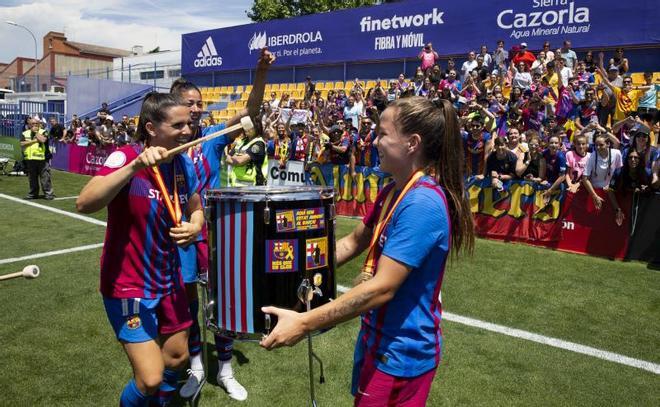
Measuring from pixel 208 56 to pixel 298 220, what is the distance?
27.8 m

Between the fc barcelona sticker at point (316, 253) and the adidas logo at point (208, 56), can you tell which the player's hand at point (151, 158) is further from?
the adidas logo at point (208, 56)

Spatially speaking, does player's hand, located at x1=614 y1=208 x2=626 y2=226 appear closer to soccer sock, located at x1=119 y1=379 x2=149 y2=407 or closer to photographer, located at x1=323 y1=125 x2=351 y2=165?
photographer, located at x1=323 y1=125 x2=351 y2=165

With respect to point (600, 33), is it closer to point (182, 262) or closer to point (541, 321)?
point (541, 321)

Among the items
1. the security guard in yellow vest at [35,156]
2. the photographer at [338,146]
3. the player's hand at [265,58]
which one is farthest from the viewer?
the security guard in yellow vest at [35,156]

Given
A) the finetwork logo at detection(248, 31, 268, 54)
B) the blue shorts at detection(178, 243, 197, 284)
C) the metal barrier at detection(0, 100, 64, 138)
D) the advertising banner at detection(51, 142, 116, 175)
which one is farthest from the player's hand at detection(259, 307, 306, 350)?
the metal barrier at detection(0, 100, 64, 138)

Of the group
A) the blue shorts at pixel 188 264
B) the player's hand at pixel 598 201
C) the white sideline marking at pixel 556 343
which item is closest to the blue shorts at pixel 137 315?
the blue shorts at pixel 188 264

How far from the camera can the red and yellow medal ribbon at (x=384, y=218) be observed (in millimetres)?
2105

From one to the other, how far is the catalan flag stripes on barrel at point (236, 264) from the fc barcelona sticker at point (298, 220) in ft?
0.50

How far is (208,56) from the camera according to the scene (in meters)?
28.6

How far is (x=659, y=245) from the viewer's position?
26.2 ft

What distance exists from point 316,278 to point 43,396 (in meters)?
2.65

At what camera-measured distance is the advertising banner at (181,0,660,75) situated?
15.4 m

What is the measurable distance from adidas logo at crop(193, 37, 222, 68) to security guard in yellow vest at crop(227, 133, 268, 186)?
2355 cm

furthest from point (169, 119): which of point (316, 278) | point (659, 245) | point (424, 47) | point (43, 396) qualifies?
point (424, 47)
